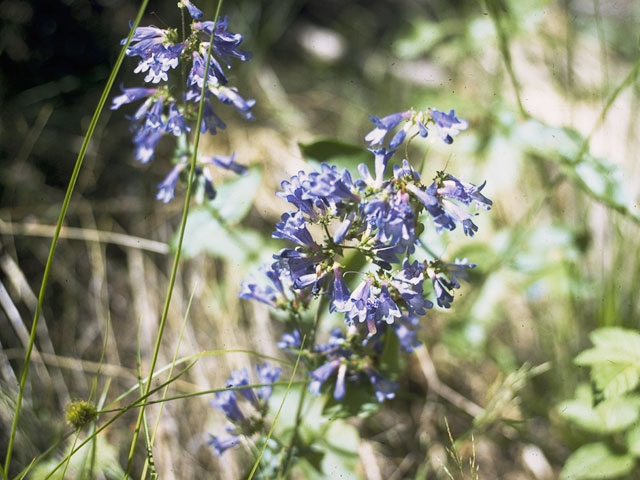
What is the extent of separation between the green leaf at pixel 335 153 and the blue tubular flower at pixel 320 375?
0.69 m

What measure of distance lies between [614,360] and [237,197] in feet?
4.94

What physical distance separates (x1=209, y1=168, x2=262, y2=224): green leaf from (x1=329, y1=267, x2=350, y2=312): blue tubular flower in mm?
864

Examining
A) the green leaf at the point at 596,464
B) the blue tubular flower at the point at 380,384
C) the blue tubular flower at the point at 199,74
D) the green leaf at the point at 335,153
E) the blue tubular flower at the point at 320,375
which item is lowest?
the green leaf at the point at 596,464

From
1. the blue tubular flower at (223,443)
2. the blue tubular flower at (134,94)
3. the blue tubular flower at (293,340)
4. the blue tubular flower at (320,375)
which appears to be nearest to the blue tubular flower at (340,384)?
the blue tubular flower at (320,375)

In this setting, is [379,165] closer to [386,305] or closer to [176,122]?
[386,305]

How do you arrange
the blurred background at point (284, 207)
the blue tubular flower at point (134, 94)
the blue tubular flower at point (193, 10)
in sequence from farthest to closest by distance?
1. the blurred background at point (284, 207)
2. the blue tubular flower at point (134, 94)
3. the blue tubular flower at point (193, 10)

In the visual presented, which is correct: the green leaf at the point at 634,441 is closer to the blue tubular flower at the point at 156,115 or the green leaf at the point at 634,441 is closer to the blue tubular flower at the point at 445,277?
the blue tubular flower at the point at 445,277

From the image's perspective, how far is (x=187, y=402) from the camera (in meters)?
3.11

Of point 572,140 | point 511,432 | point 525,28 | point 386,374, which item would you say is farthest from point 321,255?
point 525,28

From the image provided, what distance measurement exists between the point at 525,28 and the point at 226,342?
2320 millimetres

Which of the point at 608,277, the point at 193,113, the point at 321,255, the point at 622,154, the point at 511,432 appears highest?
the point at 193,113

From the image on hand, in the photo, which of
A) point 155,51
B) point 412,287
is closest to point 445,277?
point 412,287

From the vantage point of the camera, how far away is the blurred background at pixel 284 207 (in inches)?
110

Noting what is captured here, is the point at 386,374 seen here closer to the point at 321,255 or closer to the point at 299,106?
the point at 321,255
